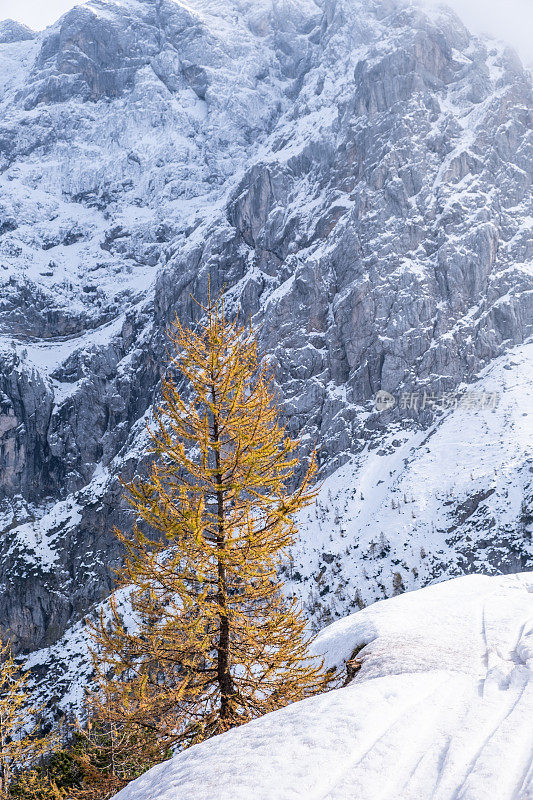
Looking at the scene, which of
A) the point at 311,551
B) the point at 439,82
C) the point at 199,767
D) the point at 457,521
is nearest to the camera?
the point at 199,767

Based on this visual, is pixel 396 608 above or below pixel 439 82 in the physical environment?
below

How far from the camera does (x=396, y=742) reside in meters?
5.61

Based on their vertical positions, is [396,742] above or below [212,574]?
below

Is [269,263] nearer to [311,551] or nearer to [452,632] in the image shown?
[311,551]

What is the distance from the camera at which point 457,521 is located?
111 meters

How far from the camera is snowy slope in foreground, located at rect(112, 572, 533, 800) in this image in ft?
16.3

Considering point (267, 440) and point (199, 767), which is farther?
point (267, 440)

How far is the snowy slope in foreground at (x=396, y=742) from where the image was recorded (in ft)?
16.3

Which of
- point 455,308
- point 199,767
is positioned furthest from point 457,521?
point 199,767

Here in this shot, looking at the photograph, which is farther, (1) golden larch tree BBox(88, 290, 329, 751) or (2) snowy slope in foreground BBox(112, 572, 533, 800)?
(1) golden larch tree BBox(88, 290, 329, 751)

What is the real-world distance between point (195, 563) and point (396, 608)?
6114mm

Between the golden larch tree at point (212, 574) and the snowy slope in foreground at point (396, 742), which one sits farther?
the golden larch tree at point (212, 574)

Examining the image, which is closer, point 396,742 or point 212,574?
point 396,742

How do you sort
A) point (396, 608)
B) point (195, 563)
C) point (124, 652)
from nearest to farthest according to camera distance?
point (195, 563), point (124, 652), point (396, 608)
